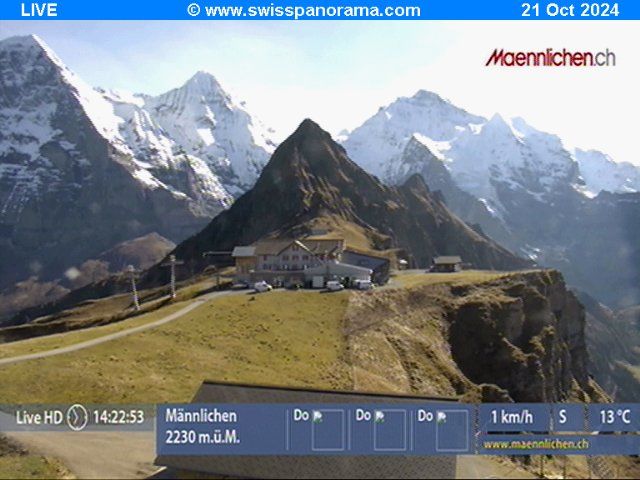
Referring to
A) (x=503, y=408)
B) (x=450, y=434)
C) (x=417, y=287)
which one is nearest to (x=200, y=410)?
(x=450, y=434)

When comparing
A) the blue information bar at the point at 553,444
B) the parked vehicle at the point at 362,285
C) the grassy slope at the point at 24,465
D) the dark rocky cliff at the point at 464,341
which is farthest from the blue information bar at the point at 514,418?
the parked vehicle at the point at 362,285

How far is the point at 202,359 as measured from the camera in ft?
196

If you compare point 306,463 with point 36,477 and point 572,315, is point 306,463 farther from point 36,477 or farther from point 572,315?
point 572,315

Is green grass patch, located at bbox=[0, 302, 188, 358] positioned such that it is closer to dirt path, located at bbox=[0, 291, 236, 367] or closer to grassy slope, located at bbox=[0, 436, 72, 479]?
dirt path, located at bbox=[0, 291, 236, 367]

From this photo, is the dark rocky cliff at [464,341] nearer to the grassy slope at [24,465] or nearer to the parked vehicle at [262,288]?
the parked vehicle at [262,288]

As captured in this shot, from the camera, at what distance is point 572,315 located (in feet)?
544

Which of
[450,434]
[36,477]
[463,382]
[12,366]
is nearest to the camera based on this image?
[450,434]

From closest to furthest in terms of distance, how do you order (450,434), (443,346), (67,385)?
(450,434), (67,385), (443,346)

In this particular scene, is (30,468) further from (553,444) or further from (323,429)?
(553,444)

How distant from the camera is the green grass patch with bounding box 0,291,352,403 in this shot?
48531mm

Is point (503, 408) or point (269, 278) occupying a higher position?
point (269, 278)

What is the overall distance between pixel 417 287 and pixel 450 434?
83108 millimetres

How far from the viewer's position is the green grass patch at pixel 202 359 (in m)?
48.5
